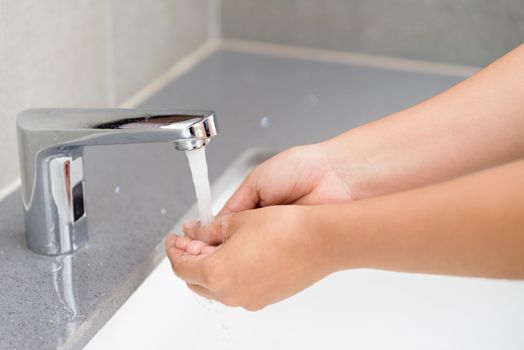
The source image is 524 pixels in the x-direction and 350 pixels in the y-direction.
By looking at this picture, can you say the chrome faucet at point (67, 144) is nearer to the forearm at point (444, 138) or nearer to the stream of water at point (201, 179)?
the stream of water at point (201, 179)

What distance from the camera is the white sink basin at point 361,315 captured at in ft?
2.67

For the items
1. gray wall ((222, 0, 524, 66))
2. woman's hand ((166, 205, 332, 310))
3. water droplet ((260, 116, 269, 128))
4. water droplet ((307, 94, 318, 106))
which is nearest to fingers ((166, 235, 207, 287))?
woman's hand ((166, 205, 332, 310))

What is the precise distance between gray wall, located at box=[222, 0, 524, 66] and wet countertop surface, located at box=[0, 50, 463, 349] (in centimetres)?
4

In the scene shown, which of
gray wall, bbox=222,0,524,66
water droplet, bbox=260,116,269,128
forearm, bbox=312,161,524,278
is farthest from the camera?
gray wall, bbox=222,0,524,66

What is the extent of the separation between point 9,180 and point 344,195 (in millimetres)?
370

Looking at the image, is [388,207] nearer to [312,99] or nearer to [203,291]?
[203,291]

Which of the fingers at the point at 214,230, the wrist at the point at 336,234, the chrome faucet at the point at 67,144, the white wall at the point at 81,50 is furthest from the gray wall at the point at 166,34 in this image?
the wrist at the point at 336,234

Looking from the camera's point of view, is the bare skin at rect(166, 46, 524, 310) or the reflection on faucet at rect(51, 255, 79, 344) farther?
the reflection on faucet at rect(51, 255, 79, 344)

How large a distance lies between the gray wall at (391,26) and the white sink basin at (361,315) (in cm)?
54

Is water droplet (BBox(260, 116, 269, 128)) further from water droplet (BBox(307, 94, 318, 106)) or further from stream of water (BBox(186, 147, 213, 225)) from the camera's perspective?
stream of water (BBox(186, 147, 213, 225))

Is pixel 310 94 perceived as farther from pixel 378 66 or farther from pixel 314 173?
pixel 314 173

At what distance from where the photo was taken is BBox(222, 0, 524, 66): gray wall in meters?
1.30

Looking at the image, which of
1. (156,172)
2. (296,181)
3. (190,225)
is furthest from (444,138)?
(156,172)

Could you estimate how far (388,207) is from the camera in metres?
0.59
